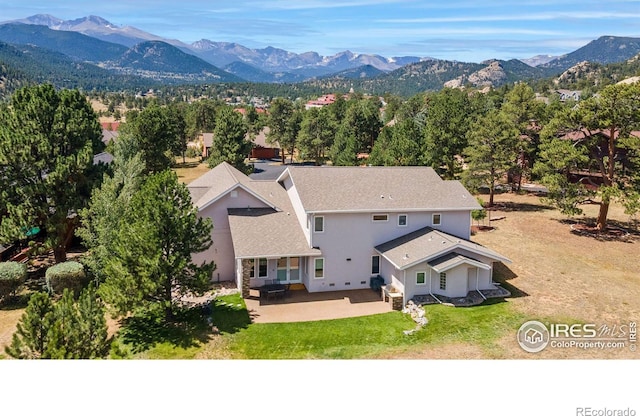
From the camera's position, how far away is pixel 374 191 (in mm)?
26438

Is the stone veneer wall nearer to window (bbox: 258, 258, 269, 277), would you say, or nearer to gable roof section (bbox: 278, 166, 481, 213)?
window (bbox: 258, 258, 269, 277)

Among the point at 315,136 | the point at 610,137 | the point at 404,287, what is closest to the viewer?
the point at 404,287

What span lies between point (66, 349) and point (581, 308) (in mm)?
20999

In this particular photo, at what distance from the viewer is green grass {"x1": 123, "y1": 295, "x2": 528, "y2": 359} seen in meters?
18.3

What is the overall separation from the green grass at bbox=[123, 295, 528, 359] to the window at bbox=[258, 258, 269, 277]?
10.6 ft

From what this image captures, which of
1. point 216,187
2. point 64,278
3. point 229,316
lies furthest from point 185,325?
point 216,187

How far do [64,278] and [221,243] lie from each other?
7.97m

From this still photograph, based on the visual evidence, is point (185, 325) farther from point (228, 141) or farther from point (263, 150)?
point (263, 150)

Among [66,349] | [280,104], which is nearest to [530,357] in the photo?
[66,349]

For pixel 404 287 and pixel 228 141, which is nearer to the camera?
pixel 404 287

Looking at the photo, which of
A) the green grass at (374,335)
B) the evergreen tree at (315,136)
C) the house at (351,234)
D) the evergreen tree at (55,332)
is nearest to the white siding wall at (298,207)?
the house at (351,234)

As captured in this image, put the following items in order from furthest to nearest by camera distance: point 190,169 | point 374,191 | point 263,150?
1. point 263,150
2. point 190,169
3. point 374,191

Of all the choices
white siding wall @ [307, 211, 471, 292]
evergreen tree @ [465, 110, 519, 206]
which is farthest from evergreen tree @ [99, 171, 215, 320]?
evergreen tree @ [465, 110, 519, 206]

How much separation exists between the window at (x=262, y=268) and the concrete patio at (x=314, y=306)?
3.09 feet
